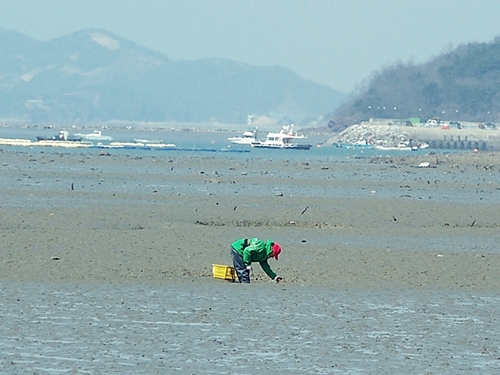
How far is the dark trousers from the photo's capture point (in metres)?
18.3

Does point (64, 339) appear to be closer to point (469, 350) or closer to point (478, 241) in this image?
point (469, 350)

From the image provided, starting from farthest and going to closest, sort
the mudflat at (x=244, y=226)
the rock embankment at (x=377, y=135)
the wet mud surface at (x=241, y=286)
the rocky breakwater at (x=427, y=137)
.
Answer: the rock embankment at (x=377, y=135) → the rocky breakwater at (x=427, y=137) → the mudflat at (x=244, y=226) → the wet mud surface at (x=241, y=286)

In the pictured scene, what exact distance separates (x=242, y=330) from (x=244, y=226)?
493 inches

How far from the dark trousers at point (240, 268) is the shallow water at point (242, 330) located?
0.18 meters

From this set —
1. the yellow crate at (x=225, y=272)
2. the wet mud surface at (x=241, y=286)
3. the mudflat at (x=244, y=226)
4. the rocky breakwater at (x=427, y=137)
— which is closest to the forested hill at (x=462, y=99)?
the rocky breakwater at (x=427, y=137)

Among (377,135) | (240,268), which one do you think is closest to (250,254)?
(240,268)

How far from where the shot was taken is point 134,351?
13.6 m

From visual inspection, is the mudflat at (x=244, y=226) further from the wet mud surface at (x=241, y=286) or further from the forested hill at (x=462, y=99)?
the forested hill at (x=462, y=99)

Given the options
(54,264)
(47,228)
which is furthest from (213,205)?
(54,264)

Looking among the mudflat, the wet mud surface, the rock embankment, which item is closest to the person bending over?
the wet mud surface

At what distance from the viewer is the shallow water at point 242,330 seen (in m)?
13.2

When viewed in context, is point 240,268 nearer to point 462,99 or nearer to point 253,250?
point 253,250

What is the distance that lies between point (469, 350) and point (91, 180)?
96.1 ft

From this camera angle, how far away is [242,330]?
15.0 m
